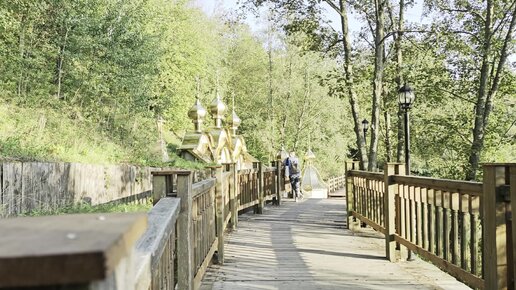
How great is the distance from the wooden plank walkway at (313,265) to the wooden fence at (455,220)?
0.34 m

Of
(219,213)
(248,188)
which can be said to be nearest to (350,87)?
(248,188)

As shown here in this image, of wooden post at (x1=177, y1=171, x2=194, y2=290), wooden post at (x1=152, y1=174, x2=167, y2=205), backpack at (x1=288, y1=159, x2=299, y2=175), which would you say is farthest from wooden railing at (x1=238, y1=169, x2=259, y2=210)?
wooden post at (x1=152, y1=174, x2=167, y2=205)

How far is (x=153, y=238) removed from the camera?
6.75 feet

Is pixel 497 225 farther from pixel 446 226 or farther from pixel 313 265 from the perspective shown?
pixel 313 265

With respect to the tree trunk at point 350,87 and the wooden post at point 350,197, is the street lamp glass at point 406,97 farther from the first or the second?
the wooden post at point 350,197

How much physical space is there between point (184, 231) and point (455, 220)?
2883mm

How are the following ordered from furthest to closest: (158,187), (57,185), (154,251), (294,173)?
(294,173) → (57,185) → (158,187) → (154,251)

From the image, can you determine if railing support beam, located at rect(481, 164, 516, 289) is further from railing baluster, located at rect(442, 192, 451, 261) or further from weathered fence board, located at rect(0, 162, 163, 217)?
weathered fence board, located at rect(0, 162, 163, 217)

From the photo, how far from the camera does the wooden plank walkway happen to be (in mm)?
5816

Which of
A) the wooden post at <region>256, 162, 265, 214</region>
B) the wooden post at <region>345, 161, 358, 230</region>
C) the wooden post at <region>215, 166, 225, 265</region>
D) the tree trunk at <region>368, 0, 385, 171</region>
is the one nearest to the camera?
the wooden post at <region>215, 166, 225, 265</region>

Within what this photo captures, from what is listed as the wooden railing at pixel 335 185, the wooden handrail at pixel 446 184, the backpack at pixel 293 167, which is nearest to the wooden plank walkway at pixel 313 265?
the wooden handrail at pixel 446 184

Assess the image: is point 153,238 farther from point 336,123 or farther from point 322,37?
point 336,123

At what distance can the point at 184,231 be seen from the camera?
368 cm

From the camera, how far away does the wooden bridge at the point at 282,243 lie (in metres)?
0.76
